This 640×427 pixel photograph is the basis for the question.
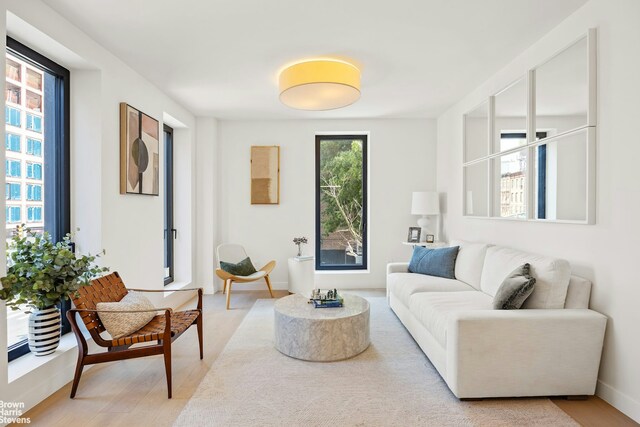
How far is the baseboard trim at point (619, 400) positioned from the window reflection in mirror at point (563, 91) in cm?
171

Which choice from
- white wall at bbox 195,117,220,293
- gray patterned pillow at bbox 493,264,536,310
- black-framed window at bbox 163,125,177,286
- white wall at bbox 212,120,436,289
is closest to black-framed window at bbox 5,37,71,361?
black-framed window at bbox 163,125,177,286

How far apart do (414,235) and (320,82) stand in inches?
114

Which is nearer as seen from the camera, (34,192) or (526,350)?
(526,350)

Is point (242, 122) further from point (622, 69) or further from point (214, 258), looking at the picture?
point (622, 69)

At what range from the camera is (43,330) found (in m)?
2.32

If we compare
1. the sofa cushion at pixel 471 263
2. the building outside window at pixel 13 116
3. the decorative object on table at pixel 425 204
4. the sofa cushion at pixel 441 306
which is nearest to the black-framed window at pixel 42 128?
the building outside window at pixel 13 116

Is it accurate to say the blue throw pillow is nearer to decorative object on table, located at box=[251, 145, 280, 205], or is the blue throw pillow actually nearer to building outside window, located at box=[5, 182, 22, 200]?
decorative object on table, located at box=[251, 145, 280, 205]

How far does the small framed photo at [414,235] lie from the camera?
16.8 ft

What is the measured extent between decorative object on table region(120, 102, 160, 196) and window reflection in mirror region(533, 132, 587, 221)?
3604mm

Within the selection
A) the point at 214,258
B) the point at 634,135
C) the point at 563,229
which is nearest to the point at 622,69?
the point at 634,135

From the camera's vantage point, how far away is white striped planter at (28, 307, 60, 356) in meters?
2.30

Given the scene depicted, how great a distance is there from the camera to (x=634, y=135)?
2.03m

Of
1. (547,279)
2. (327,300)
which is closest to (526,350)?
(547,279)

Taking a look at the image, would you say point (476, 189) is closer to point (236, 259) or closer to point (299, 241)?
point (299, 241)
